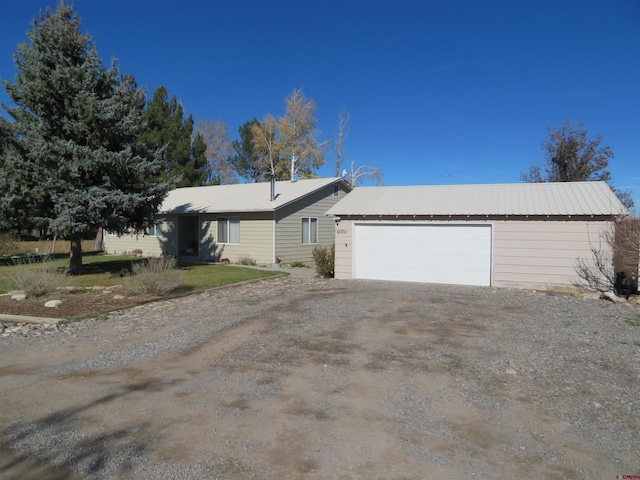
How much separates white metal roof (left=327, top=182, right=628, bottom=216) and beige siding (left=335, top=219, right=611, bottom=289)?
1.43 ft

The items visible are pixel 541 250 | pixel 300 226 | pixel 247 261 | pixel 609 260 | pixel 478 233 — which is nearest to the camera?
pixel 609 260

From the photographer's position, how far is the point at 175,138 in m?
32.5

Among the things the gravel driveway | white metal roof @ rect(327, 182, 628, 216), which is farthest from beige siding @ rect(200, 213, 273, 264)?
the gravel driveway

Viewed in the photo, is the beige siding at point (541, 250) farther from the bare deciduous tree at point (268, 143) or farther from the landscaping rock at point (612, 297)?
the bare deciduous tree at point (268, 143)

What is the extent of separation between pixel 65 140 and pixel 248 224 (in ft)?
27.1

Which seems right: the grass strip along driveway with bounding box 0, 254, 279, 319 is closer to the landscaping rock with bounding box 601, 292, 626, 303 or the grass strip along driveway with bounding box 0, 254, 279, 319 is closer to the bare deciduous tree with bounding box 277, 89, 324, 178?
the landscaping rock with bounding box 601, 292, 626, 303

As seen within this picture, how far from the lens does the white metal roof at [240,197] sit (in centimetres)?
2034

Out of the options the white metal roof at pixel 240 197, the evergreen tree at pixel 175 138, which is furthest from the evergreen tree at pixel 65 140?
the evergreen tree at pixel 175 138

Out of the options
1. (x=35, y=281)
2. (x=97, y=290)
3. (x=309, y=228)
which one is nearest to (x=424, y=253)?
(x=309, y=228)

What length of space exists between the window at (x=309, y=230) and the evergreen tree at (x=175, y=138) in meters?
13.5

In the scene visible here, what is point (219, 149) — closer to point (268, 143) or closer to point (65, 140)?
point (268, 143)

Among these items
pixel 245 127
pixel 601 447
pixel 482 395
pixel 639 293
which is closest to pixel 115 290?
pixel 482 395

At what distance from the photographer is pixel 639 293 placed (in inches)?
482

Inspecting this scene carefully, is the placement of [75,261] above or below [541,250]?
below
